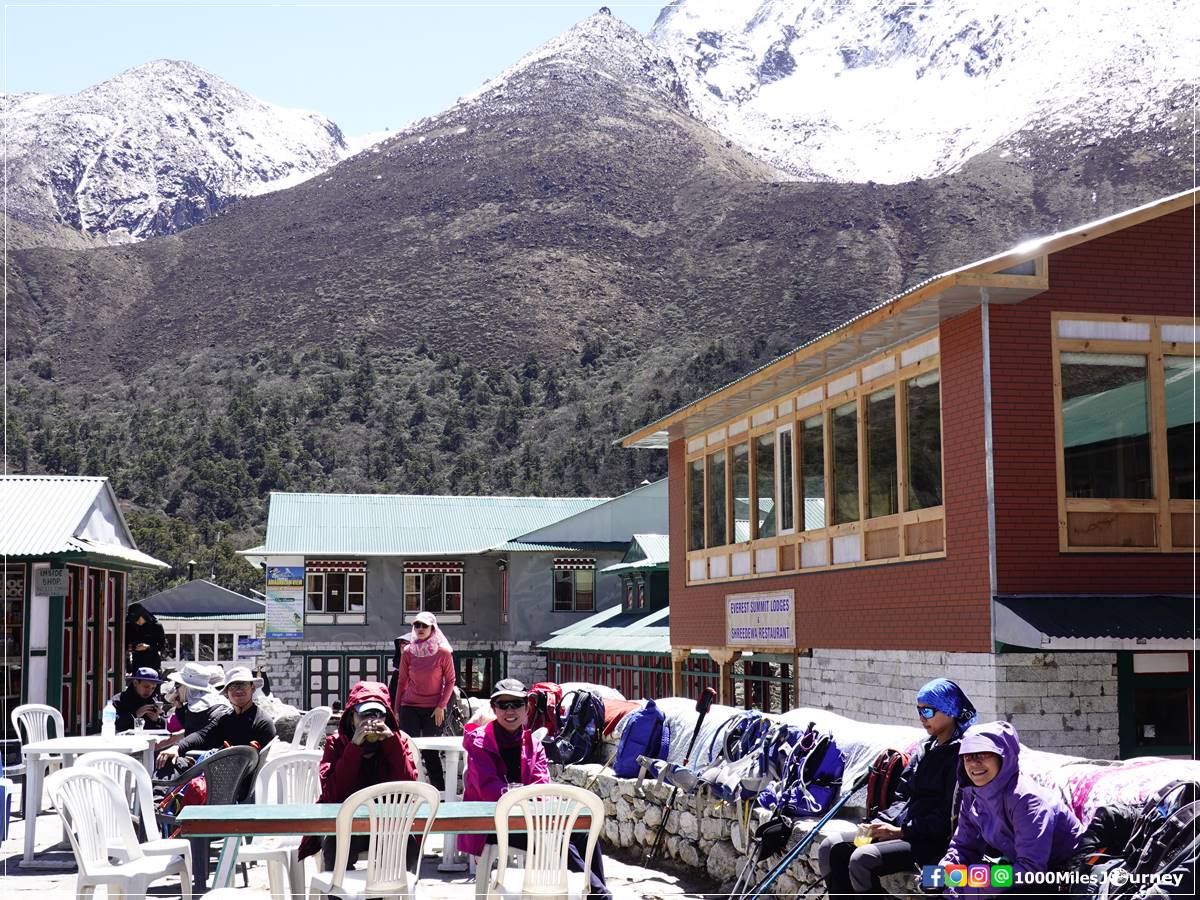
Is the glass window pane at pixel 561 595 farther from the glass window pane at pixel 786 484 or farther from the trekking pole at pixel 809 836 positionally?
the trekking pole at pixel 809 836

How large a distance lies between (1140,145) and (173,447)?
283 feet

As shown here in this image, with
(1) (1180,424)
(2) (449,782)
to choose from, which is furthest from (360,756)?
(1) (1180,424)

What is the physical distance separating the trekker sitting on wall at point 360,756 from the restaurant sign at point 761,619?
9003 mm

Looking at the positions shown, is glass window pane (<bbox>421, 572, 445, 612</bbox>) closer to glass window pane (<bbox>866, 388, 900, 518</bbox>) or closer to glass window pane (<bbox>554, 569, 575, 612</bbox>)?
glass window pane (<bbox>554, 569, 575, 612</bbox>)

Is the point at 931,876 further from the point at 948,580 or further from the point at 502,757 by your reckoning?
the point at 948,580

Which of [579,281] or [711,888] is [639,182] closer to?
[579,281]

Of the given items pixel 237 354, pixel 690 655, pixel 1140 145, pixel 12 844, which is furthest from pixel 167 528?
pixel 1140 145

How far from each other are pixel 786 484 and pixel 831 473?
1451 mm

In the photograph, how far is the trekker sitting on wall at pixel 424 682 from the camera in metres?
11.8

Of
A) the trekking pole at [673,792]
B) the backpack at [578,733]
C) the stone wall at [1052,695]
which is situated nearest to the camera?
the trekking pole at [673,792]

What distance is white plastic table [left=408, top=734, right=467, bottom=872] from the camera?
10.3 m

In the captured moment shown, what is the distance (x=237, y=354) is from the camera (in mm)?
101625

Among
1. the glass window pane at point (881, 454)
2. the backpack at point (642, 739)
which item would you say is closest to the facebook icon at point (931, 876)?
the backpack at point (642, 739)

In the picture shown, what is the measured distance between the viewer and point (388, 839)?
6.56m
